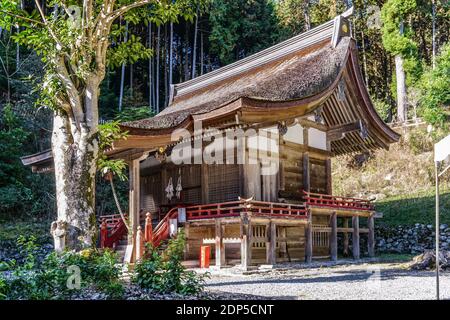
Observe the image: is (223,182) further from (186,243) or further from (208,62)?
(208,62)

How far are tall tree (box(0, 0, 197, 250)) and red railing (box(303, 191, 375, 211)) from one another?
24.7 ft

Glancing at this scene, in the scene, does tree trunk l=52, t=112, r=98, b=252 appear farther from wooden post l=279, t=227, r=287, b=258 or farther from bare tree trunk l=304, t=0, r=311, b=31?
bare tree trunk l=304, t=0, r=311, b=31

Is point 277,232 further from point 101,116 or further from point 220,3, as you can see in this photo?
point 220,3

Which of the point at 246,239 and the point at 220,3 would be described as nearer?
the point at 246,239

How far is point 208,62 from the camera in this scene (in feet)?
116

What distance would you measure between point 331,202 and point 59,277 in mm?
10333

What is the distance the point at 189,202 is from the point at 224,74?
5988mm

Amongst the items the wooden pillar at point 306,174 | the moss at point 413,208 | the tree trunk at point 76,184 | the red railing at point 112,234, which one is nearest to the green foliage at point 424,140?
the moss at point 413,208

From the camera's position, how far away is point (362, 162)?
2473 cm

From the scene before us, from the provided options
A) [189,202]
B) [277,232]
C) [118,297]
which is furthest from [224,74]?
[118,297]

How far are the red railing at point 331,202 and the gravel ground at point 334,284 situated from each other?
8.32 feet

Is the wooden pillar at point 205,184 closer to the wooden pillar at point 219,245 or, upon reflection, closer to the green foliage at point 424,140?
the wooden pillar at point 219,245

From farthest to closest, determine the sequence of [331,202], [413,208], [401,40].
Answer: [401,40] → [413,208] → [331,202]

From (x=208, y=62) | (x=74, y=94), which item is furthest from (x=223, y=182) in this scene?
(x=208, y=62)
